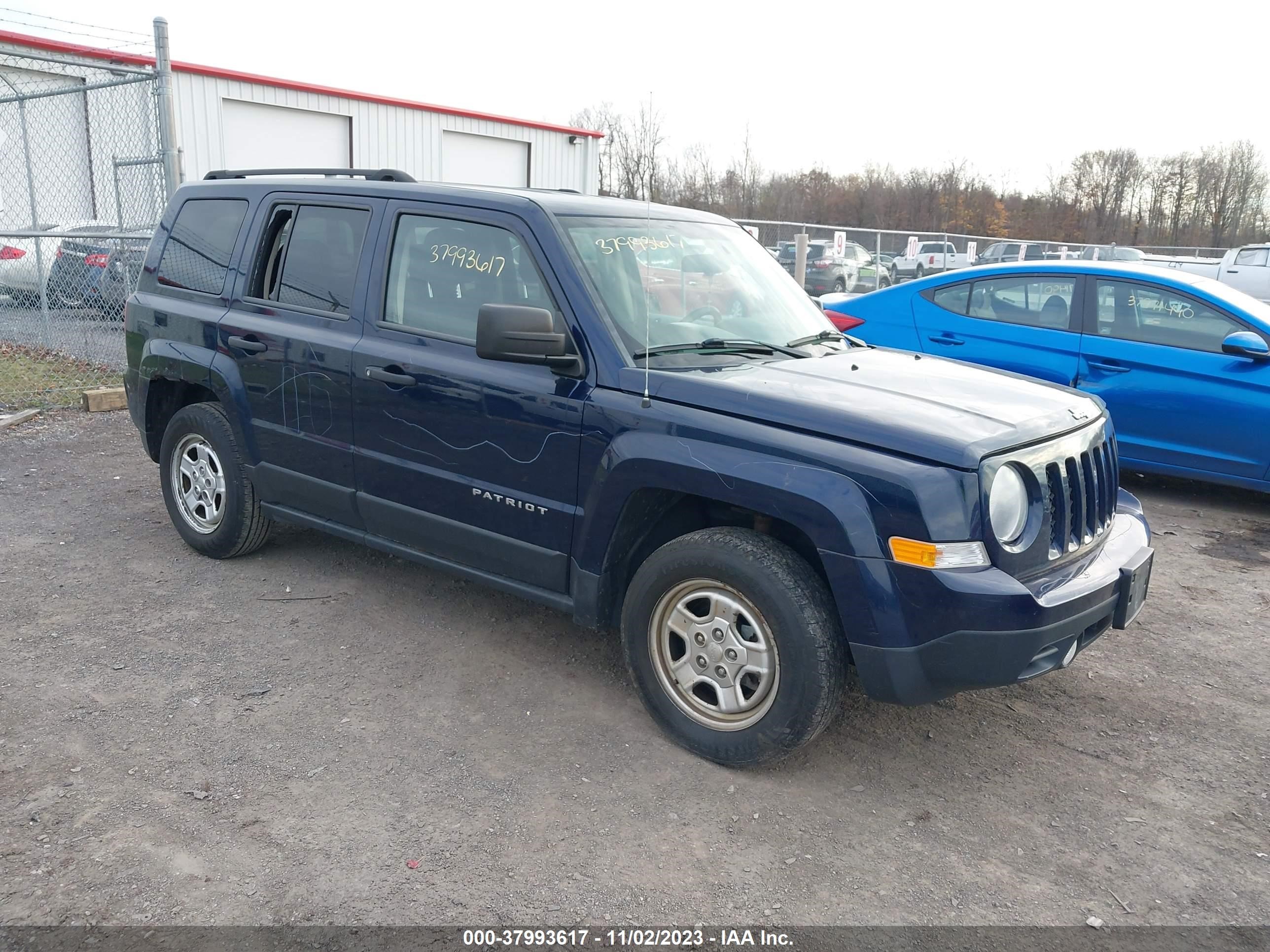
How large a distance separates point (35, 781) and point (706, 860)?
2.21m

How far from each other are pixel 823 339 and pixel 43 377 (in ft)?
29.6

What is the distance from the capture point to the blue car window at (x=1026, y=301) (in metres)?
7.27

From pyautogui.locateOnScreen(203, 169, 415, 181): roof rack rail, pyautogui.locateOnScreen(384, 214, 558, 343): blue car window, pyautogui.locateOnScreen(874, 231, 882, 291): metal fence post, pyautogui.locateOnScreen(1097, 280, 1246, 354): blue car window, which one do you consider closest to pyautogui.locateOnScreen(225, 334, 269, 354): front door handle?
pyautogui.locateOnScreen(384, 214, 558, 343): blue car window

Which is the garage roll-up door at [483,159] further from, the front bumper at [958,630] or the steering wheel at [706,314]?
the front bumper at [958,630]

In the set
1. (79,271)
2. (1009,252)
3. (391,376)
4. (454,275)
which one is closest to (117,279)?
A: (79,271)

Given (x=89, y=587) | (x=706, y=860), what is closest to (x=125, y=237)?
(x=89, y=587)

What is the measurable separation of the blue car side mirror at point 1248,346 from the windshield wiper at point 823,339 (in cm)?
325

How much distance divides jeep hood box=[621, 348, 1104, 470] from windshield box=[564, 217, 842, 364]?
0.80ft

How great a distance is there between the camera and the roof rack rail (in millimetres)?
4656

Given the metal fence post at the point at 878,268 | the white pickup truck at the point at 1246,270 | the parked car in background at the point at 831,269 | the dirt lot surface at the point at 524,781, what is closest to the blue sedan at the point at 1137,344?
the dirt lot surface at the point at 524,781

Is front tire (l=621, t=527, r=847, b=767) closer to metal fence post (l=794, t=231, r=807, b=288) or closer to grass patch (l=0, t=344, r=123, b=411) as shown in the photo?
grass patch (l=0, t=344, r=123, b=411)

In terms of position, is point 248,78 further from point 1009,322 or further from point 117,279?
point 1009,322

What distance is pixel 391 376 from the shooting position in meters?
4.23

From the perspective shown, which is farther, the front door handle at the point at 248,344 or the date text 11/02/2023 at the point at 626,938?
the front door handle at the point at 248,344
